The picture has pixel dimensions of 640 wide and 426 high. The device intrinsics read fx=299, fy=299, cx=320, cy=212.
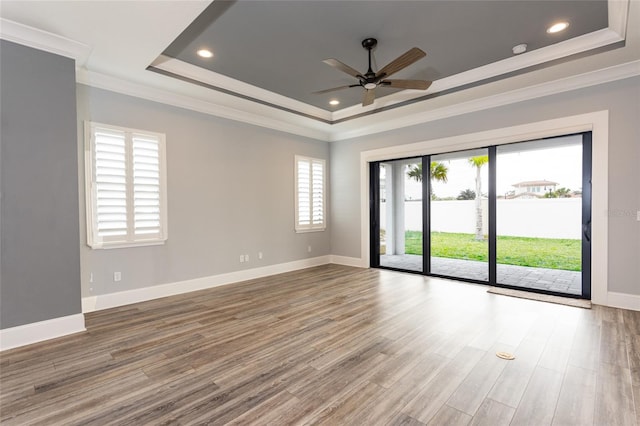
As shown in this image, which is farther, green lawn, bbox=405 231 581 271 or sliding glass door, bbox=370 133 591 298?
green lawn, bbox=405 231 581 271

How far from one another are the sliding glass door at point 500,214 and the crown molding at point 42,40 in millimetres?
5223

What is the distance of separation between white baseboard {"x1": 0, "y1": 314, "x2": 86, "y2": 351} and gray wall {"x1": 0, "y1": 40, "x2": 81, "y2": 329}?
0.18 ft

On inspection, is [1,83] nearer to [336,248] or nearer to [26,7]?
[26,7]

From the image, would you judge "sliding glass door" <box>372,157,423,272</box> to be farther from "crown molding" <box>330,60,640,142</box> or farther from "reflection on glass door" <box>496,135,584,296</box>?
"reflection on glass door" <box>496,135,584,296</box>

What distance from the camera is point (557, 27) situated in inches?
126

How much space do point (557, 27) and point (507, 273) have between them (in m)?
3.77

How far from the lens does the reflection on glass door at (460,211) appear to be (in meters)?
5.19

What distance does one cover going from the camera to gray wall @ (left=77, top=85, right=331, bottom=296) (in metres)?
4.04

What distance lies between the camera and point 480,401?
2.04 metres

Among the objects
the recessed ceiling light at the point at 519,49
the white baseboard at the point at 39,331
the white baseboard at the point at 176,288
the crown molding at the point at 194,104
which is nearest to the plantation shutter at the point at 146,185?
the crown molding at the point at 194,104

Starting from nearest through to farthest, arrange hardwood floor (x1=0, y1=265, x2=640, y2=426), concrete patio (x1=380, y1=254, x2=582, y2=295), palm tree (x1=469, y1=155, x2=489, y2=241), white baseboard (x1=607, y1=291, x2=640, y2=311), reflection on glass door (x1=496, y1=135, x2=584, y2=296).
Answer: hardwood floor (x1=0, y1=265, x2=640, y2=426) → white baseboard (x1=607, y1=291, x2=640, y2=311) → reflection on glass door (x1=496, y1=135, x2=584, y2=296) → concrete patio (x1=380, y1=254, x2=582, y2=295) → palm tree (x1=469, y1=155, x2=489, y2=241)

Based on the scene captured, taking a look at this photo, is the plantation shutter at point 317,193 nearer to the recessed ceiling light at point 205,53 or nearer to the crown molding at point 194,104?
the crown molding at point 194,104

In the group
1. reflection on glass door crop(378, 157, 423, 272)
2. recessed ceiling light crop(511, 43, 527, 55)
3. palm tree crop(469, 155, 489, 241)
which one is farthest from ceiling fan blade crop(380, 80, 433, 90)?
reflection on glass door crop(378, 157, 423, 272)

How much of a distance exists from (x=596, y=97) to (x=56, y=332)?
7.08m
